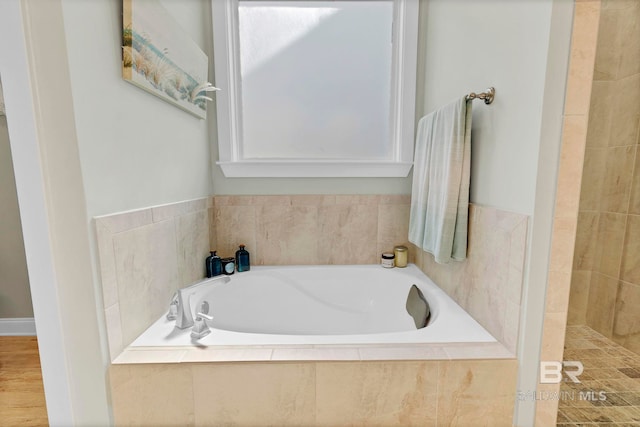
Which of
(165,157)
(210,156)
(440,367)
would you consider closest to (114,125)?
(165,157)

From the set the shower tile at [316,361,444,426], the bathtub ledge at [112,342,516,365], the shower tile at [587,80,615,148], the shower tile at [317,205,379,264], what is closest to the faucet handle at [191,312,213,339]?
the bathtub ledge at [112,342,516,365]

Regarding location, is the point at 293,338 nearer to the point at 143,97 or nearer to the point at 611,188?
the point at 143,97

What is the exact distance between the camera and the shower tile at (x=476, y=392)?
3.03 ft

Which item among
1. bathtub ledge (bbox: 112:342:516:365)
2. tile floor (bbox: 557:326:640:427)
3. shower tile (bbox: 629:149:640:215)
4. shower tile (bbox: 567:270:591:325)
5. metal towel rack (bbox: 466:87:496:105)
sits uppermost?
metal towel rack (bbox: 466:87:496:105)

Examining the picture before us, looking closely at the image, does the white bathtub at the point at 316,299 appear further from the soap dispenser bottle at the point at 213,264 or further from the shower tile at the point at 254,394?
the shower tile at the point at 254,394

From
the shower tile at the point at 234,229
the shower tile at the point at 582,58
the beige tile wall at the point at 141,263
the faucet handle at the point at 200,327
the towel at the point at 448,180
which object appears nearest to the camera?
the shower tile at the point at 582,58

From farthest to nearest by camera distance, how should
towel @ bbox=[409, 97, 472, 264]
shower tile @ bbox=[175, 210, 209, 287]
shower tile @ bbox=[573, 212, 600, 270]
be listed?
1. shower tile @ bbox=[573, 212, 600, 270]
2. shower tile @ bbox=[175, 210, 209, 287]
3. towel @ bbox=[409, 97, 472, 264]

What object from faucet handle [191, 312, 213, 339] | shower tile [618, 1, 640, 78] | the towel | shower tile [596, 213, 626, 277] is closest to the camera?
faucet handle [191, 312, 213, 339]

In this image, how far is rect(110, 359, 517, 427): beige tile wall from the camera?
2.99 feet

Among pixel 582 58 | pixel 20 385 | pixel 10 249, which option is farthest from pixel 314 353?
pixel 10 249

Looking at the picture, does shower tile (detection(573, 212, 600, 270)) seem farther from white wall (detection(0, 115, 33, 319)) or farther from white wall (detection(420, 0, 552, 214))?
white wall (detection(0, 115, 33, 319))

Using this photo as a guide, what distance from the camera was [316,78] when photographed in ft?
5.89

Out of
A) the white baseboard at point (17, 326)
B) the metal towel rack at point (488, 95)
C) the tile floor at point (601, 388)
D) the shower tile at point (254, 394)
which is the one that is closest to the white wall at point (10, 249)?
the white baseboard at point (17, 326)

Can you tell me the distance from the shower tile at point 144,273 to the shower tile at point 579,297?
7.73ft
